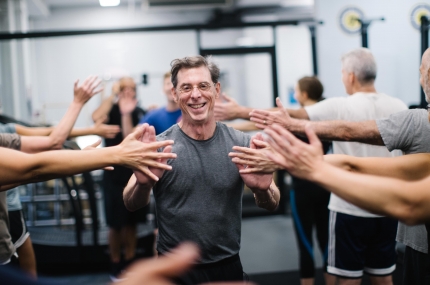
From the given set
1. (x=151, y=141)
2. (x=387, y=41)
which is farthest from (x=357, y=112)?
(x=387, y=41)

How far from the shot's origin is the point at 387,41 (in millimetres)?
4789

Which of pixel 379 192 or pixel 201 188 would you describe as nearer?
pixel 379 192

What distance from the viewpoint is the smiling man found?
1797 mm

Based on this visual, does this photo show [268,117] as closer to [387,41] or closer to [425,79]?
[425,79]

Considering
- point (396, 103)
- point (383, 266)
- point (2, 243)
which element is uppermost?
point (396, 103)

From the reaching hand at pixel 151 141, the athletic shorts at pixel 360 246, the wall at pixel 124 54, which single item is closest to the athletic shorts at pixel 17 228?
the reaching hand at pixel 151 141

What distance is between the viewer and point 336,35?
4945 mm

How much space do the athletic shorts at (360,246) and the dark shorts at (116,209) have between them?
68.7 inches

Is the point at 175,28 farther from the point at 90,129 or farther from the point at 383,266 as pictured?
the point at 383,266

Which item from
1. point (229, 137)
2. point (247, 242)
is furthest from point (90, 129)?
point (247, 242)

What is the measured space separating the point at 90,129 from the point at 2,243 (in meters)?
1.05

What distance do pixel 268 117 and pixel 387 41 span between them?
3.15 metres

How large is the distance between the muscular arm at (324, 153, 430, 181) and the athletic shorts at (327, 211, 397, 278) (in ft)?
3.04

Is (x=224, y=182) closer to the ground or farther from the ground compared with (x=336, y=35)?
closer to the ground
